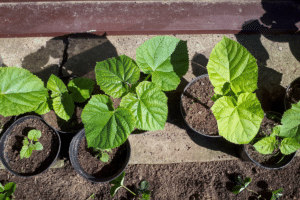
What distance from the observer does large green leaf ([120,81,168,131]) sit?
5.35 ft

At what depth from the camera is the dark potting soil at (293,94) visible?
2559mm

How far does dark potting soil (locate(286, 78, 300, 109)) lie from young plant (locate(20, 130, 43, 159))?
2881 millimetres

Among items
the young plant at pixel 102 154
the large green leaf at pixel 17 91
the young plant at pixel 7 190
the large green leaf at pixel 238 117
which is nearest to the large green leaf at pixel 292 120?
the large green leaf at pixel 238 117

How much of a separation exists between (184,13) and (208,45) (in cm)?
53

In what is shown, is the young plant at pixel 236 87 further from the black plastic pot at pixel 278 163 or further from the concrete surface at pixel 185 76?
the concrete surface at pixel 185 76

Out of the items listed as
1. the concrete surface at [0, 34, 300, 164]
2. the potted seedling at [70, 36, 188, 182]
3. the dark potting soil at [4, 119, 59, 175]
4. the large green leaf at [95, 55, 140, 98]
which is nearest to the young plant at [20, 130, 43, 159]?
the dark potting soil at [4, 119, 59, 175]

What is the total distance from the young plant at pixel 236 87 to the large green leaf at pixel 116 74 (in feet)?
2.01

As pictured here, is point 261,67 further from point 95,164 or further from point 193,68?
point 95,164

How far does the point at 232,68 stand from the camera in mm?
1650

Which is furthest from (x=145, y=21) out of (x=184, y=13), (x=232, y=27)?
(x=232, y=27)

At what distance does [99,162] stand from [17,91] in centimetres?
119

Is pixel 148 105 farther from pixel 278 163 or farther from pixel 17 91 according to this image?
pixel 278 163

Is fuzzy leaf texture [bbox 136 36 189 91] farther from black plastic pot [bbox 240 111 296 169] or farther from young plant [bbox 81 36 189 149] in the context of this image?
black plastic pot [bbox 240 111 296 169]

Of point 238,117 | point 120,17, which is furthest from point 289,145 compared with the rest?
point 120,17
